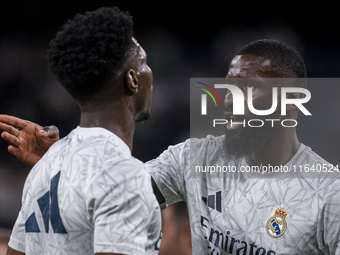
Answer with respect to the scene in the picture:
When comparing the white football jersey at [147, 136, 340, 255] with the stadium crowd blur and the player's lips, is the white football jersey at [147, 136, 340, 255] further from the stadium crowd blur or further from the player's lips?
the stadium crowd blur

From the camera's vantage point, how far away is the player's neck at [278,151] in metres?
1.68

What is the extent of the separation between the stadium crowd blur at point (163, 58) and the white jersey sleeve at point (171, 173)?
206cm

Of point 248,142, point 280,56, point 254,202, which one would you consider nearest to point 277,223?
point 254,202

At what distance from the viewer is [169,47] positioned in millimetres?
3979

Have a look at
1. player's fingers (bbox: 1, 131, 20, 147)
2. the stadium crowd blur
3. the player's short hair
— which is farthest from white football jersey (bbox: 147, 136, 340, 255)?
the stadium crowd blur

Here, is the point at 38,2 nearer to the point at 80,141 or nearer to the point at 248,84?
the point at 248,84

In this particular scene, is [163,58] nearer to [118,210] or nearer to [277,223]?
[277,223]

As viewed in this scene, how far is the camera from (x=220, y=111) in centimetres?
385

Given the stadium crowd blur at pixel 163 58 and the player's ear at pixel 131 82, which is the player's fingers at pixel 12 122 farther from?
the stadium crowd blur at pixel 163 58

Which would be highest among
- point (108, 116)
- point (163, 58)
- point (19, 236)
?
point (163, 58)

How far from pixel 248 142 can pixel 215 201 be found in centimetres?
36

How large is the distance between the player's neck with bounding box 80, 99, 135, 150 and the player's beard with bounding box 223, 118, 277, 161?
0.81 meters

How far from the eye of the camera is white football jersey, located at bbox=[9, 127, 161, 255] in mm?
843

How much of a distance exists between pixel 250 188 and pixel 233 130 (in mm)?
357
